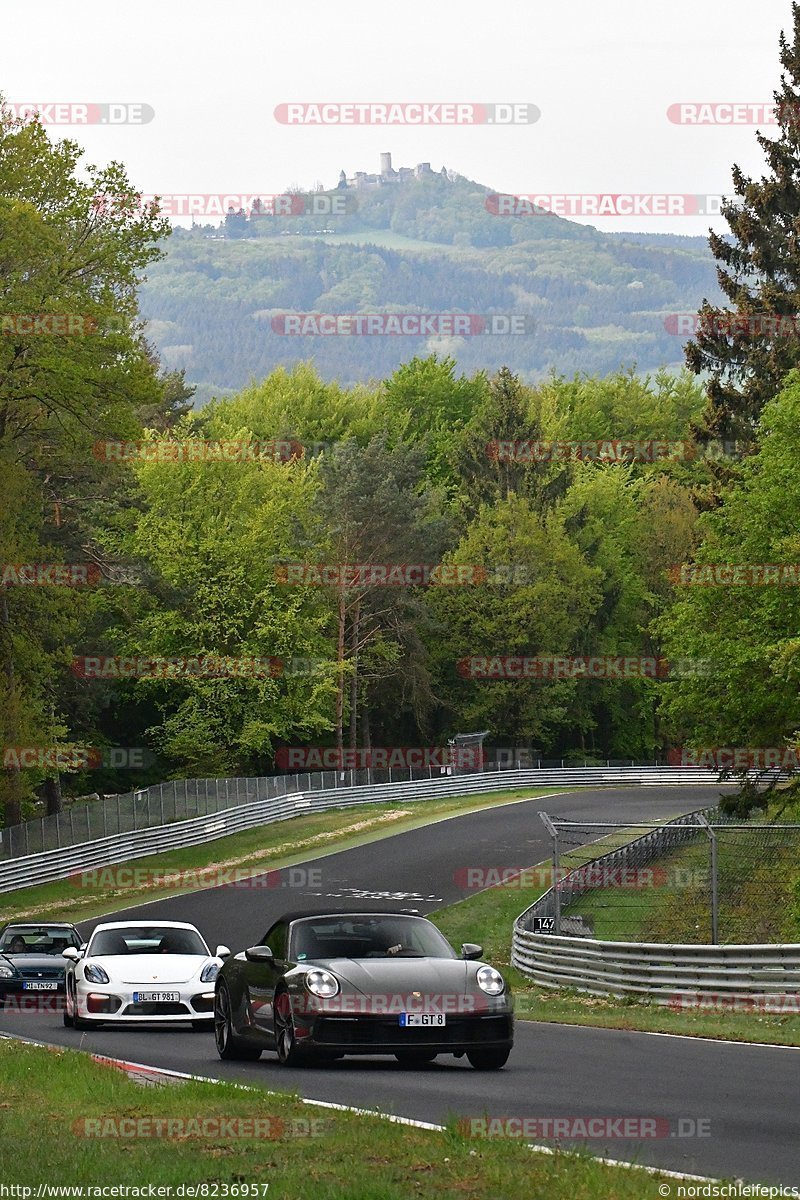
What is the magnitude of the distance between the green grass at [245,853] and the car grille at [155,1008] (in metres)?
25.1

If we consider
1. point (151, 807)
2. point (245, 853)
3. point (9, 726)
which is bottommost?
point (245, 853)

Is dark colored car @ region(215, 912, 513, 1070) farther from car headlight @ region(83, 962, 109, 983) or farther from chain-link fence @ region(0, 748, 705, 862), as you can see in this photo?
chain-link fence @ region(0, 748, 705, 862)

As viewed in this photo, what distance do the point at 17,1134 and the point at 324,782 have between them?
59214 mm

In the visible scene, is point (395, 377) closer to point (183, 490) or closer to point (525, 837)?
point (183, 490)

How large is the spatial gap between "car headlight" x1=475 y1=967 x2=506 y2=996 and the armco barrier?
35.5 m

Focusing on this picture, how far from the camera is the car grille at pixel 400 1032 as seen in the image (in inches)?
566

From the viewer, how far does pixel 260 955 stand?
51.0 ft

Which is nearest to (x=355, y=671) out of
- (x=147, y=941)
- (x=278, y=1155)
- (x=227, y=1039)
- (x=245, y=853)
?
(x=245, y=853)

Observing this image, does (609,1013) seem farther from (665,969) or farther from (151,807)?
(151,807)

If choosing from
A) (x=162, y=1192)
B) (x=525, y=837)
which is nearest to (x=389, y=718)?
(x=525, y=837)

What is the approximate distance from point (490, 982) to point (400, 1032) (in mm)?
859

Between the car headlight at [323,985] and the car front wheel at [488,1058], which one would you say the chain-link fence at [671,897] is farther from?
the car headlight at [323,985]

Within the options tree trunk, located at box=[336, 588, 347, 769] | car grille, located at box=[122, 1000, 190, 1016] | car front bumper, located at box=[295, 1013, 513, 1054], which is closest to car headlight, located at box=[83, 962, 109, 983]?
car grille, located at box=[122, 1000, 190, 1016]

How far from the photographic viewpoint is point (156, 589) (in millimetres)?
77250
